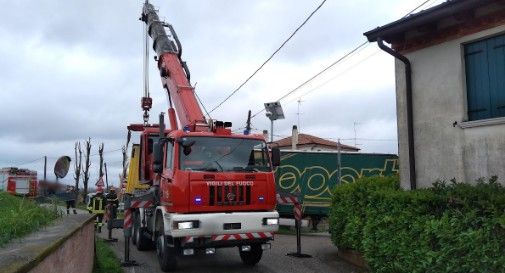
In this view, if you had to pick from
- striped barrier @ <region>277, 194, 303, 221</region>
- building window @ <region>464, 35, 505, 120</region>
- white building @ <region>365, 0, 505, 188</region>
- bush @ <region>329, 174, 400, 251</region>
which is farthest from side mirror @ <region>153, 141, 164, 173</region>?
building window @ <region>464, 35, 505, 120</region>

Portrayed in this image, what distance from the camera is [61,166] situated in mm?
9031

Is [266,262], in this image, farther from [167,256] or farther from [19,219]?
[19,219]

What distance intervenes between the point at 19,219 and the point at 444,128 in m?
6.97

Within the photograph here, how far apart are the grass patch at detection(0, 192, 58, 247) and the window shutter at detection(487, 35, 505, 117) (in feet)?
23.4

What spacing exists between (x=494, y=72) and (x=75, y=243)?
697cm

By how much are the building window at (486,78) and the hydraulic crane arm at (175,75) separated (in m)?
5.30

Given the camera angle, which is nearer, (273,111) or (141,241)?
(141,241)

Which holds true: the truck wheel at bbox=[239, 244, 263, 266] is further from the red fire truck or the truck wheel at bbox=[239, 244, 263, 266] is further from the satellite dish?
the satellite dish

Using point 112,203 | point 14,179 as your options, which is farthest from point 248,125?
point 14,179

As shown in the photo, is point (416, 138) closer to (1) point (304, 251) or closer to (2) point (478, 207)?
(2) point (478, 207)

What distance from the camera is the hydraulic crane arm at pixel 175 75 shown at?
37.9ft

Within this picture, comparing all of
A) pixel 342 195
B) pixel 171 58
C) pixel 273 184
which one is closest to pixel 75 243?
pixel 273 184

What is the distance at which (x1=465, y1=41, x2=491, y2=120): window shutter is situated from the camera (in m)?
8.42

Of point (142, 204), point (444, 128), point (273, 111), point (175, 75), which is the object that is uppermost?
point (175, 75)
